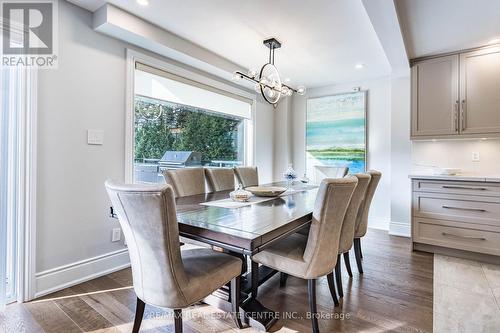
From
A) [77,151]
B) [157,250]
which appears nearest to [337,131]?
[77,151]

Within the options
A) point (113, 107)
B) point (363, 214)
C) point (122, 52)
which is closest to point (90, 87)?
point (113, 107)

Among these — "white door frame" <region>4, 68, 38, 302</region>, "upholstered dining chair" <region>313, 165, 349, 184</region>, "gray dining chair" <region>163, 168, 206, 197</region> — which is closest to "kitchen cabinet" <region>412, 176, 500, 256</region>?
"upholstered dining chair" <region>313, 165, 349, 184</region>

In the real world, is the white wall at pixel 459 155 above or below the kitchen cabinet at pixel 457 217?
above

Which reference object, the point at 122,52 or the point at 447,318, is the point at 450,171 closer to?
the point at 447,318

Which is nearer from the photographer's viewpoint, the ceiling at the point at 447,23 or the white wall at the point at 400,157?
the ceiling at the point at 447,23

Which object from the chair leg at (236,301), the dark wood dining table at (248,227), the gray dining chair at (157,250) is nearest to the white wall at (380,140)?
the dark wood dining table at (248,227)

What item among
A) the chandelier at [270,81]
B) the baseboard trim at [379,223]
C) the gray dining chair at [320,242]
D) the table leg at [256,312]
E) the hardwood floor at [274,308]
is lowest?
the hardwood floor at [274,308]

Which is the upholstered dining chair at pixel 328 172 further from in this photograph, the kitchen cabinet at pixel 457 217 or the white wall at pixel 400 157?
the white wall at pixel 400 157

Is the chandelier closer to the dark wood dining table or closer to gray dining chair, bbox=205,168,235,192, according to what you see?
gray dining chair, bbox=205,168,235,192

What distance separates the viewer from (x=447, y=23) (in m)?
2.50

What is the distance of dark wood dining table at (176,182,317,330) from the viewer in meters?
1.24

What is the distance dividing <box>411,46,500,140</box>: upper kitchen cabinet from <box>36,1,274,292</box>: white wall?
3.49 m

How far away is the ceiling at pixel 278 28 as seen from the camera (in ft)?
7.38

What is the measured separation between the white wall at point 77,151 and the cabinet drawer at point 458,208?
335 cm
